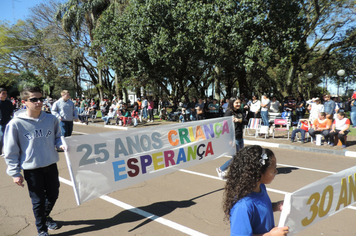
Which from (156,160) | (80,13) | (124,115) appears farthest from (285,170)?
(80,13)

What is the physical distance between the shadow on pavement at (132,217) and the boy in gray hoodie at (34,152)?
0.49 metres

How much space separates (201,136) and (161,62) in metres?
12.1

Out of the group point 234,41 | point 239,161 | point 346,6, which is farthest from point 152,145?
point 346,6

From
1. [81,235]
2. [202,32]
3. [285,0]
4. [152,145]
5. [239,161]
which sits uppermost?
[285,0]

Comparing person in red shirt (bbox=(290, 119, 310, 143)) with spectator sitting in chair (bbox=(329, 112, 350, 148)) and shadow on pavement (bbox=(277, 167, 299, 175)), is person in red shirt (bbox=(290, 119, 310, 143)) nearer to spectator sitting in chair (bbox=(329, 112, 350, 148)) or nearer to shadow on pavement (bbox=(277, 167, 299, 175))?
spectator sitting in chair (bbox=(329, 112, 350, 148))

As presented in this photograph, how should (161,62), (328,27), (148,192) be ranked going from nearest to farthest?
(148,192)
(161,62)
(328,27)

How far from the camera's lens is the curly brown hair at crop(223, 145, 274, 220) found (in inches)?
69.5

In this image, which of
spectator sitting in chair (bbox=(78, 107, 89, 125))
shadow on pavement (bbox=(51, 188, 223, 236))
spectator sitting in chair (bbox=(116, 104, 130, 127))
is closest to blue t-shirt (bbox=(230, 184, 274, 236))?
shadow on pavement (bbox=(51, 188, 223, 236))

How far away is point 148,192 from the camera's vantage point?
4.93 metres

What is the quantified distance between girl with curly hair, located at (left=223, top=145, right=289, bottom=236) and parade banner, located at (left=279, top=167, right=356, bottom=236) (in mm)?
222

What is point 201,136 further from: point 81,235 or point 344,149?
point 344,149

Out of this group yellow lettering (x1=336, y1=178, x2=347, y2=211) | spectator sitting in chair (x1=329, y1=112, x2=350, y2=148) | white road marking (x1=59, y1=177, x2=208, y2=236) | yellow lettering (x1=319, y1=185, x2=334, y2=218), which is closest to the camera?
Result: yellow lettering (x1=319, y1=185, x2=334, y2=218)

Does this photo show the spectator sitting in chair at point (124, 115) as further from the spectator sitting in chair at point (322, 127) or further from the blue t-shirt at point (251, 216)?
the blue t-shirt at point (251, 216)

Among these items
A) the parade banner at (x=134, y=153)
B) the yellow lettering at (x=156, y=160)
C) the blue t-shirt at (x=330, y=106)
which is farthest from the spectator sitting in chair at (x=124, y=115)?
the yellow lettering at (x=156, y=160)
